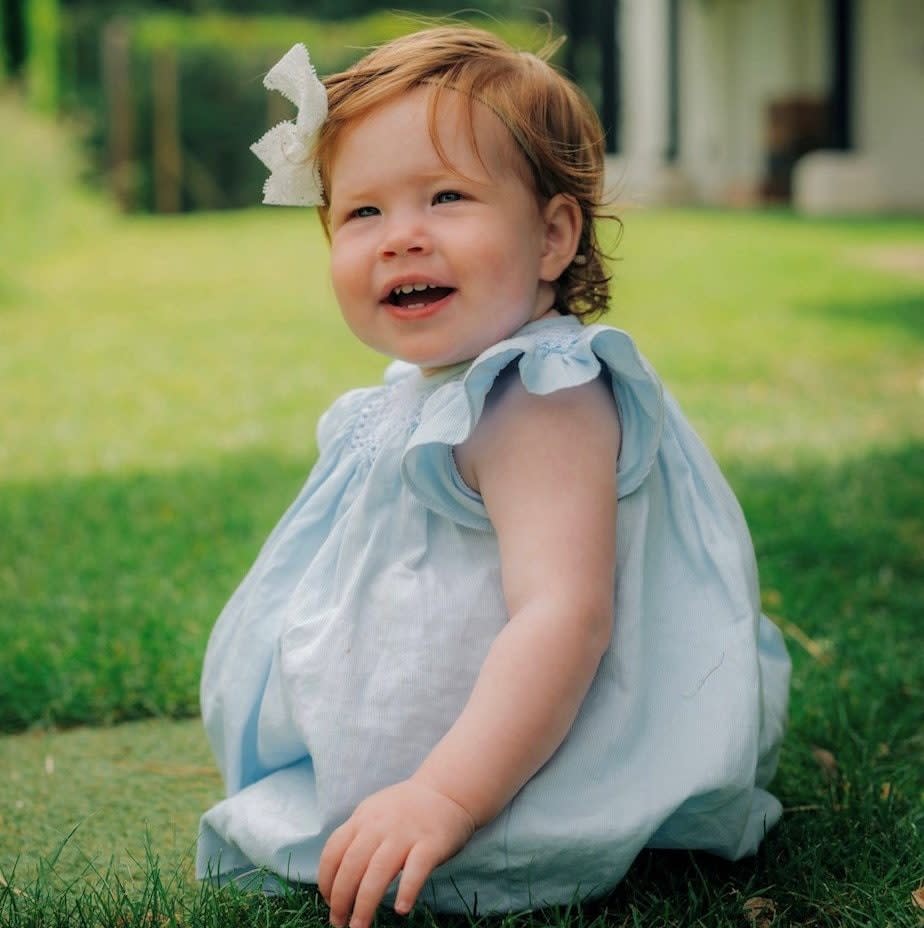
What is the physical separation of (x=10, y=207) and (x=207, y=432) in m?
7.34

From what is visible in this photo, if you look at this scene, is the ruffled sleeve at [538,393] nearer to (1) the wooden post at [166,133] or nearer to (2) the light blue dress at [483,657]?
(2) the light blue dress at [483,657]

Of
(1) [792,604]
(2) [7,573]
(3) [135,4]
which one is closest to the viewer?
(1) [792,604]

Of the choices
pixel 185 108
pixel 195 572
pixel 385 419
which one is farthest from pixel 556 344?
pixel 185 108

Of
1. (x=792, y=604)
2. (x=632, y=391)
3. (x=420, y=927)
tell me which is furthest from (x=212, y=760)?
(x=792, y=604)

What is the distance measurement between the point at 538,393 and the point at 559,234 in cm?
28

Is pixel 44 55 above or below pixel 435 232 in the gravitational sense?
above

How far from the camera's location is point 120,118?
1507 centimetres

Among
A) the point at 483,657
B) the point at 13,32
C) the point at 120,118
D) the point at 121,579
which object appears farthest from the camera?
the point at 13,32

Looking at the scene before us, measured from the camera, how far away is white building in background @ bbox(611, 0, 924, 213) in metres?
15.1

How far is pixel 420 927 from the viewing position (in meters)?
1.54

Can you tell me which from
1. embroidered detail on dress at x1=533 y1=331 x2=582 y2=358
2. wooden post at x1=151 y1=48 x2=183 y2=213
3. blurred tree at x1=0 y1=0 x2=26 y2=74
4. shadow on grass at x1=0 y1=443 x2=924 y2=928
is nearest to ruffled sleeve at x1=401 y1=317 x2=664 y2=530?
embroidered detail on dress at x1=533 y1=331 x2=582 y2=358

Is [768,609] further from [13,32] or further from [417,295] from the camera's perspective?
[13,32]

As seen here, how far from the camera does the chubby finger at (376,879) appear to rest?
4.42ft

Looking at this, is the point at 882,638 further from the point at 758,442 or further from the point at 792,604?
the point at 758,442
